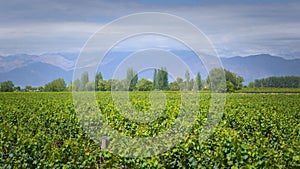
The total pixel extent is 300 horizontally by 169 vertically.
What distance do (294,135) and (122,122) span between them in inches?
223

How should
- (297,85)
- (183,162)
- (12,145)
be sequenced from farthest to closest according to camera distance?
(297,85) < (12,145) < (183,162)

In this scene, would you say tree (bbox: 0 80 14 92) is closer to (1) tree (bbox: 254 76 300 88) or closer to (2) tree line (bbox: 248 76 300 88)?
(2) tree line (bbox: 248 76 300 88)

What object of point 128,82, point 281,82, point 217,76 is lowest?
point 128,82

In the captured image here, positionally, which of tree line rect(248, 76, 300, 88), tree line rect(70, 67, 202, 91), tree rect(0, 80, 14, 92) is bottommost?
tree line rect(70, 67, 202, 91)

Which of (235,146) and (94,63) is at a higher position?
(94,63)

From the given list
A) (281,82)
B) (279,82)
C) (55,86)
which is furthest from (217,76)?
(279,82)

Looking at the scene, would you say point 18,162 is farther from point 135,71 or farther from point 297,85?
point 297,85

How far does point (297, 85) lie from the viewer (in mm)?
123062

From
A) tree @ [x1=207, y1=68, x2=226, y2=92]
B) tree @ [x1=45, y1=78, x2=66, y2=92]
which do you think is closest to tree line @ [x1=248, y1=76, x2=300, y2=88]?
tree @ [x1=45, y1=78, x2=66, y2=92]

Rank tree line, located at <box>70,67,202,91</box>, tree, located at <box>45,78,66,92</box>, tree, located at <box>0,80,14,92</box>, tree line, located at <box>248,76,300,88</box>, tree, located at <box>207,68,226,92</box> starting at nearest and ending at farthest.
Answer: tree, located at <box>207,68,226,92</box>, tree line, located at <box>70,67,202,91</box>, tree, located at <box>0,80,14,92</box>, tree, located at <box>45,78,66,92</box>, tree line, located at <box>248,76,300,88</box>

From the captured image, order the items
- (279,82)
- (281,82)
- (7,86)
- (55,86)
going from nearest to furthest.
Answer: (7,86) < (55,86) < (281,82) < (279,82)

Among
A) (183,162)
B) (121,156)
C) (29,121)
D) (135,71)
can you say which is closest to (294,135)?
(135,71)

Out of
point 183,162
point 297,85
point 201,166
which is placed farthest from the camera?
point 297,85

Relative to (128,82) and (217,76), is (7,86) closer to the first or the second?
(128,82)
